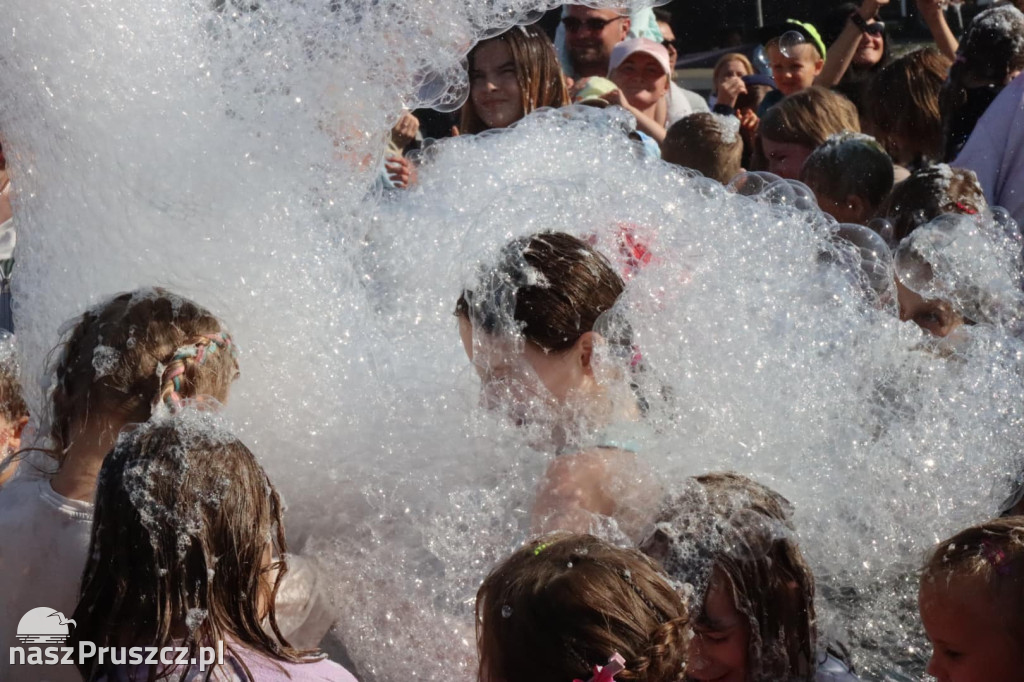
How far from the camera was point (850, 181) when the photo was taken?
2566mm

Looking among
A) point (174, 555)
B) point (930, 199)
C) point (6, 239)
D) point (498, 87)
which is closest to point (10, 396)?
point (6, 239)

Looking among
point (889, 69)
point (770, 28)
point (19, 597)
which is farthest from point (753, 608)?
point (770, 28)

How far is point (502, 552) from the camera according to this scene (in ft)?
5.30

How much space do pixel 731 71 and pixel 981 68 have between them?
4.76ft

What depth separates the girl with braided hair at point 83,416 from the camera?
1.42 metres

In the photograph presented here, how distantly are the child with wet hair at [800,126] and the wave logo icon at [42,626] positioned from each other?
2.12 meters

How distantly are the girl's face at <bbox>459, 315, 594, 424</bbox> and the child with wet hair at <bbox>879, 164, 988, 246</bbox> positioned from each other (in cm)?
99

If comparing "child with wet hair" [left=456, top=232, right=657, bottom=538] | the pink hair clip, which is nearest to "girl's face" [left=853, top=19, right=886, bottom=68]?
"child with wet hair" [left=456, top=232, right=657, bottom=538]

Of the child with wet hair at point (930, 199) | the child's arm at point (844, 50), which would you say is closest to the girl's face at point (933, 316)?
the child with wet hair at point (930, 199)

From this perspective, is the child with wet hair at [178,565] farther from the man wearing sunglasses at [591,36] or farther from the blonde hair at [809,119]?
the man wearing sunglasses at [591,36]

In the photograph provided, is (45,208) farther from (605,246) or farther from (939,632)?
(939,632)

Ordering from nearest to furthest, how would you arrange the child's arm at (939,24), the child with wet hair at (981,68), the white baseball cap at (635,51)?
the child with wet hair at (981,68) → the white baseball cap at (635,51) → the child's arm at (939,24)

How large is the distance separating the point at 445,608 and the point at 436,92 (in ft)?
3.51

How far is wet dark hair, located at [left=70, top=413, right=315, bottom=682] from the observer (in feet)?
3.96
